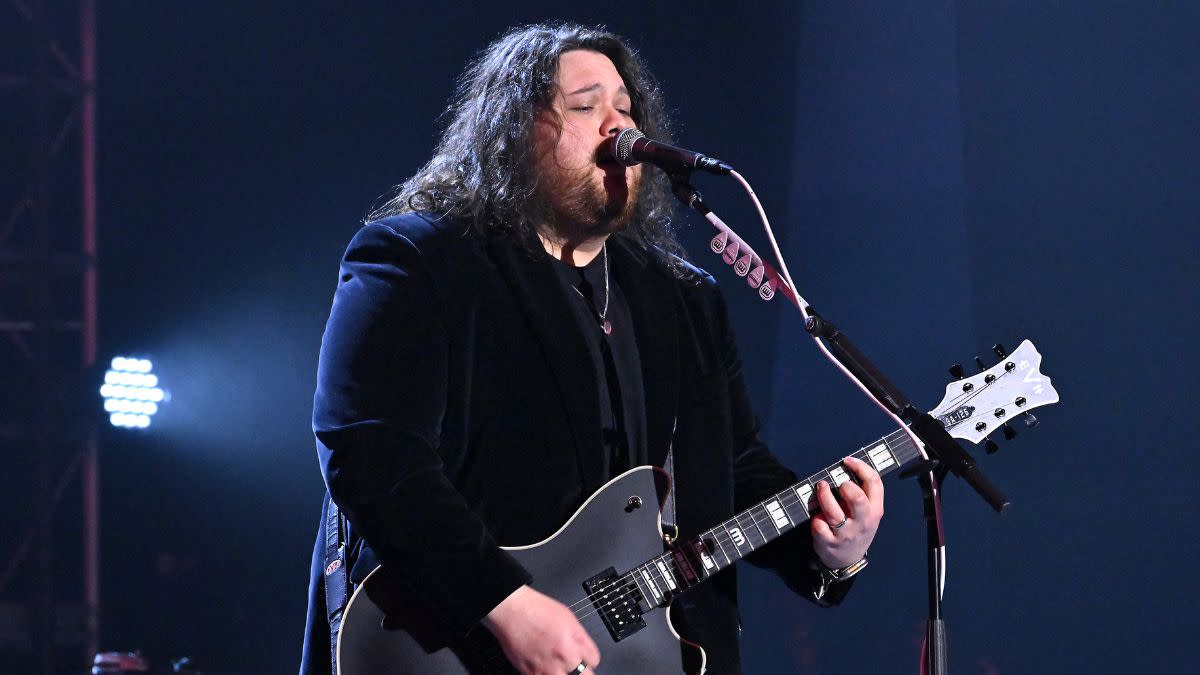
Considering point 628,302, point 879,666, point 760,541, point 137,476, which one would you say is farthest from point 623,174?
point 137,476

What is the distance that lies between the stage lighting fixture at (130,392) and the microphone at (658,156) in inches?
111

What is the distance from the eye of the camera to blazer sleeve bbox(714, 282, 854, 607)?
234cm

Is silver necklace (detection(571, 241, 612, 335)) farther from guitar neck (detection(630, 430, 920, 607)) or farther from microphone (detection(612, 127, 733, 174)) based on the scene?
guitar neck (detection(630, 430, 920, 607))

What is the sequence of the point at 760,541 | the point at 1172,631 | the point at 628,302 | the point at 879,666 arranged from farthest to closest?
1. the point at 879,666
2. the point at 1172,631
3. the point at 628,302
4. the point at 760,541

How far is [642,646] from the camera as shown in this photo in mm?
2066

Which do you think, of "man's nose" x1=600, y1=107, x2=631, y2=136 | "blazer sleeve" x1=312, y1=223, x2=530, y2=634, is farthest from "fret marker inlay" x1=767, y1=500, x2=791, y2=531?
Answer: "man's nose" x1=600, y1=107, x2=631, y2=136

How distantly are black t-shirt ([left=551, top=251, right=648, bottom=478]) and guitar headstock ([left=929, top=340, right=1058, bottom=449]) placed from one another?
620mm

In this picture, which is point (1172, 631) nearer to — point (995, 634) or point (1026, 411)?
point (995, 634)

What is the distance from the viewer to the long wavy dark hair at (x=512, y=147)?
240 centimetres

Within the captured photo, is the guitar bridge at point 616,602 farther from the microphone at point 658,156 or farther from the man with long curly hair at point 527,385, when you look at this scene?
the microphone at point 658,156

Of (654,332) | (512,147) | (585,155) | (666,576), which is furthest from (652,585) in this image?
(512,147)

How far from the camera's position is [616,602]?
204 centimetres

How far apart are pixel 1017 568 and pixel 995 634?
24cm

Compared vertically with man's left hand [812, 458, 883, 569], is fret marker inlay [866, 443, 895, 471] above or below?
above
